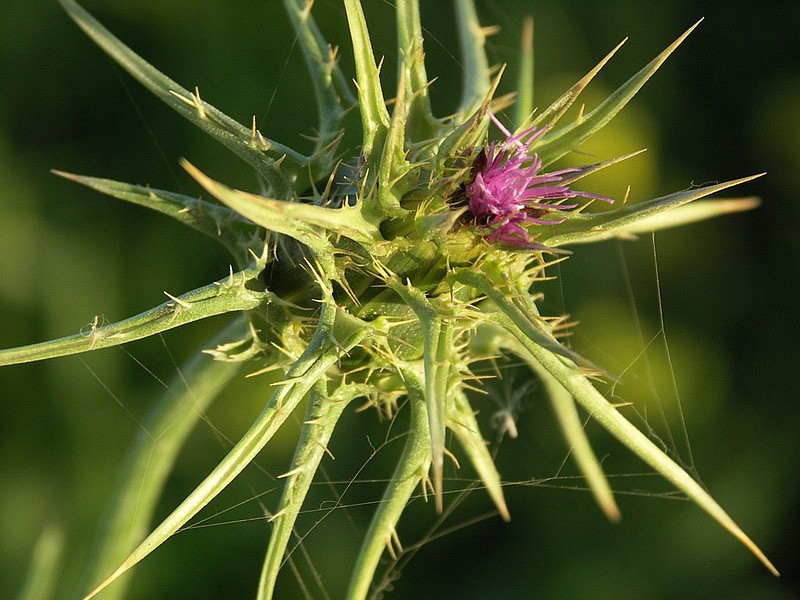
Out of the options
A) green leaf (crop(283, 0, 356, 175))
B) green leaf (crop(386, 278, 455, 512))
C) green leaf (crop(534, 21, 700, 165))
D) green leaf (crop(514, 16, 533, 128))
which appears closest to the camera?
green leaf (crop(386, 278, 455, 512))

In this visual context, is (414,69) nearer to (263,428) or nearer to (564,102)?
(564,102)

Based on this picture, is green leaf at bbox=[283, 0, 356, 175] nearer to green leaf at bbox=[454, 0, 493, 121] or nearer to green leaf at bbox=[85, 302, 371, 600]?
green leaf at bbox=[454, 0, 493, 121]

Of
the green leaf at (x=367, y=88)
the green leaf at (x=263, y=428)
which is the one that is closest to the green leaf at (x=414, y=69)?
the green leaf at (x=367, y=88)

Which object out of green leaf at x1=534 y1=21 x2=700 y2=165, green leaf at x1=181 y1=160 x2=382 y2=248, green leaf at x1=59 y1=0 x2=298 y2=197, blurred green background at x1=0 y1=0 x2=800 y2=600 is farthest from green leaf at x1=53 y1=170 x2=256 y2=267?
blurred green background at x1=0 y1=0 x2=800 y2=600

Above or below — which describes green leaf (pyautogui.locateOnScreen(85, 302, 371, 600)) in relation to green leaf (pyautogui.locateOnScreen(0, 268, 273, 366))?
below

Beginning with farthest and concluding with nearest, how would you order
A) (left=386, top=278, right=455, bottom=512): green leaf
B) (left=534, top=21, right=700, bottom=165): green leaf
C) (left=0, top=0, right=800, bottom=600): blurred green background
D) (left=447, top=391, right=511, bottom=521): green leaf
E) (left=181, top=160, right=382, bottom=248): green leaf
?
(left=0, top=0, right=800, bottom=600): blurred green background, (left=447, top=391, right=511, bottom=521): green leaf, (left=534, top=21, right=700, bottom=165): green leaf, (left=386, top=278, right=455, bottom=512): green leaf, (left=181, top=160, right=382, bottom=248): green leaf

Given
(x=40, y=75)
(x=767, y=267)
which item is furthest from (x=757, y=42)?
(x=40, y=75)

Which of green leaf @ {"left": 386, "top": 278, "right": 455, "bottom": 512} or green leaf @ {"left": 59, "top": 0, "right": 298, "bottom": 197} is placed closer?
green leaf @ {"left": 386, "top": 278, "right": 455, "bottom": 512}

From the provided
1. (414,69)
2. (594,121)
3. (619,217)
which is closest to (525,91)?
(414,69)
